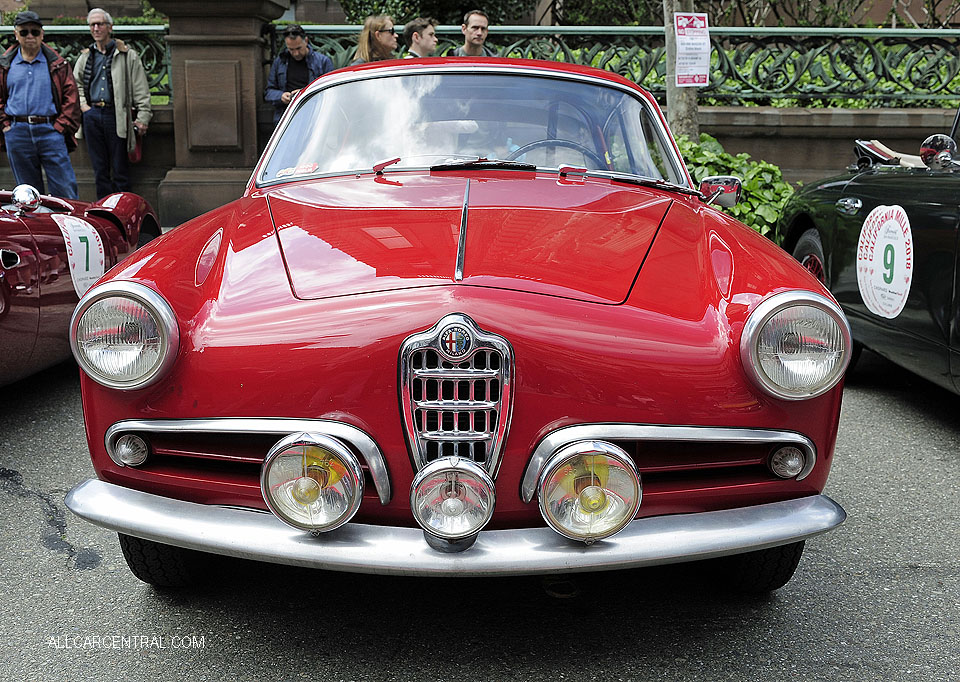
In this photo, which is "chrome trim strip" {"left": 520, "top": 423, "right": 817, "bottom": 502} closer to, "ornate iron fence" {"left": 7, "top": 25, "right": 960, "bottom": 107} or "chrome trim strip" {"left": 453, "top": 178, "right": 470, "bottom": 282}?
"chrome trim strip" {"left": 453, "top": 178, "right": 470, "bottom": 282}

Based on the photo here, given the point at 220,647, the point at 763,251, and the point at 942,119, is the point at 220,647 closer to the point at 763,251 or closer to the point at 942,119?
the point at 763,251

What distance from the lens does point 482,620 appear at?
239 centimetres

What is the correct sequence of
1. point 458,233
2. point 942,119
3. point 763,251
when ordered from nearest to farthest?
1. point 458,233
2. point 763,251
3. point 942,119

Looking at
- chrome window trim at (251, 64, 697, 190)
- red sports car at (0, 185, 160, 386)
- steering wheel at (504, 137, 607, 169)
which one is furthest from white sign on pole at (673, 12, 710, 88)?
red sports car at (0, 185, 160, 386)

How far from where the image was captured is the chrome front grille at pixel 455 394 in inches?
77.5

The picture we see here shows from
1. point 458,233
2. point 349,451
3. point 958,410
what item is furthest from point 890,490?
point 349,451

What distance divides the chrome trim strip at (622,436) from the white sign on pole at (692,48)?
594 centimetres

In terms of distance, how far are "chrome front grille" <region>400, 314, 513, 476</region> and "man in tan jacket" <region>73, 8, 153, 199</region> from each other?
292 inches

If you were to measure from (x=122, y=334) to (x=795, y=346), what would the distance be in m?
1.52

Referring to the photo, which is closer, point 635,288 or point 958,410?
point 635,288

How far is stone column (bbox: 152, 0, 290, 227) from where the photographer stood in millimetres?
8992

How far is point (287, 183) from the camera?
3.21 m

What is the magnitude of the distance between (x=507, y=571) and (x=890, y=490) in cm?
206

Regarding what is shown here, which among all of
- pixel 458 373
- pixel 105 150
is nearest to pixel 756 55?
pixel 105 150
